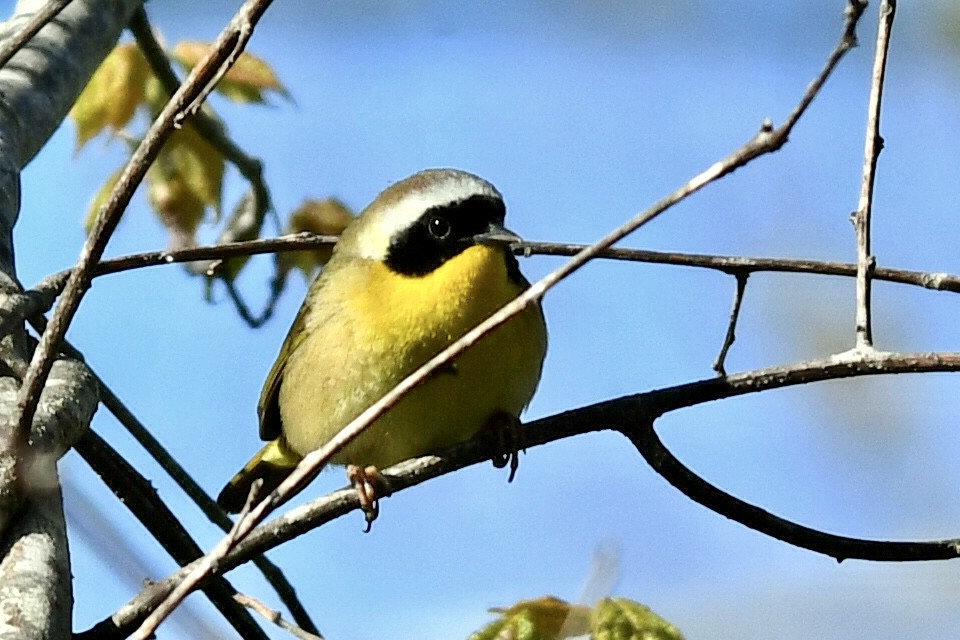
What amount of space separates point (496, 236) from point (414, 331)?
32 centimetres

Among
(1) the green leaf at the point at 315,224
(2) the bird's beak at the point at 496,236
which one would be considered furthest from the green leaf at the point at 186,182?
(2) the bird's beak at the point at 496,236

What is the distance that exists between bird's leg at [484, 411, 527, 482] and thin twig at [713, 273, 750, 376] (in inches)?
20.3

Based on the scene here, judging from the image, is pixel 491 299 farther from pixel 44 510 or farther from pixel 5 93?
pixel 44 510

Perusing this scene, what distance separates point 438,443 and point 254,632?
2.53 ft

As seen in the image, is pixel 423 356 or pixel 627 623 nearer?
pixel 627 623

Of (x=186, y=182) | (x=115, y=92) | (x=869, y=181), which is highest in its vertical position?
(x=115, y=92)

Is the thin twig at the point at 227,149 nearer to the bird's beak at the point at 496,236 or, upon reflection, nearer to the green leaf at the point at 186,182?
the green leaf at the point at 186,182

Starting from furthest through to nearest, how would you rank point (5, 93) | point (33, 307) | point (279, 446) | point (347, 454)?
point (279, 446), point (347, 454), point (5, 93), point (33, 307)

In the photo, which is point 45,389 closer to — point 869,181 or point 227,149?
point 869,181

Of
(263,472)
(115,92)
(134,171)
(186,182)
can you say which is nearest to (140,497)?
(134,171)

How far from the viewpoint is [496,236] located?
316cm

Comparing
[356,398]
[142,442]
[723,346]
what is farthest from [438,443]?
[723,346]

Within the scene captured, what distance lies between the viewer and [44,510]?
1.90 m

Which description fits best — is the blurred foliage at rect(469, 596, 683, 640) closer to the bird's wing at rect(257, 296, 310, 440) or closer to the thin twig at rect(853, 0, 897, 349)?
the thin twig at rect(853, 0, 897, 349)
